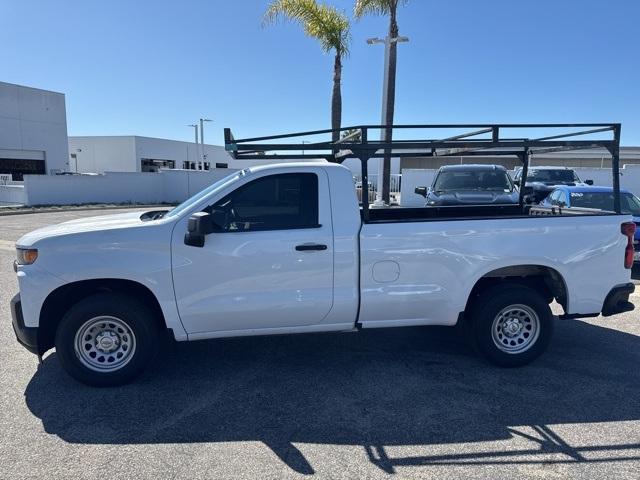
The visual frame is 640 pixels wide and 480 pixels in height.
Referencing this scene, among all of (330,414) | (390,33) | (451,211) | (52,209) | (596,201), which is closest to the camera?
(330,414)

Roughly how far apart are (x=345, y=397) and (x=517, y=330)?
1.84 metres

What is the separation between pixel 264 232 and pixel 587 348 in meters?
3.66

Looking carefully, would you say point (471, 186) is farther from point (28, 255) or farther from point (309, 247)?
point (28, 255)

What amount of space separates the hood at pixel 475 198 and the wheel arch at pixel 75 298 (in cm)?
688

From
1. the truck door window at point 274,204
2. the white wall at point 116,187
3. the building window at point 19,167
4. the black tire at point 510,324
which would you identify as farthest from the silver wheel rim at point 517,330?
the building window at point 19,167

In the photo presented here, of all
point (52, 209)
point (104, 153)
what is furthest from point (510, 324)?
point (104, 153)

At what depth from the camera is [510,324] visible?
4.56 m

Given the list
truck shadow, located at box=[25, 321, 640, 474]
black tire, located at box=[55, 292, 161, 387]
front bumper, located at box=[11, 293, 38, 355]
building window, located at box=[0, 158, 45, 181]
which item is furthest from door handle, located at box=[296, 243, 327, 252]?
building window, located at box=[0, 158, 45, 181]

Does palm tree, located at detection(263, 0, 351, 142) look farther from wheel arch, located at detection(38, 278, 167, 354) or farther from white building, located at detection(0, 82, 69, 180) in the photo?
white building, located at detection(0, 82, 69, 180)

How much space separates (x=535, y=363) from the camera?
4664 mm

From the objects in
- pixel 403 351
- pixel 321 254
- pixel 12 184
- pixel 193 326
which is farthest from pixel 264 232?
pixel 12 184

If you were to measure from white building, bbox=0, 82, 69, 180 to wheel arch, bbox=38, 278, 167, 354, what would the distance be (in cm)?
3277

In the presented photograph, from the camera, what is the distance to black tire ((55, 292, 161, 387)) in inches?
157

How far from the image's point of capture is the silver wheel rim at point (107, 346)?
13.3ft
